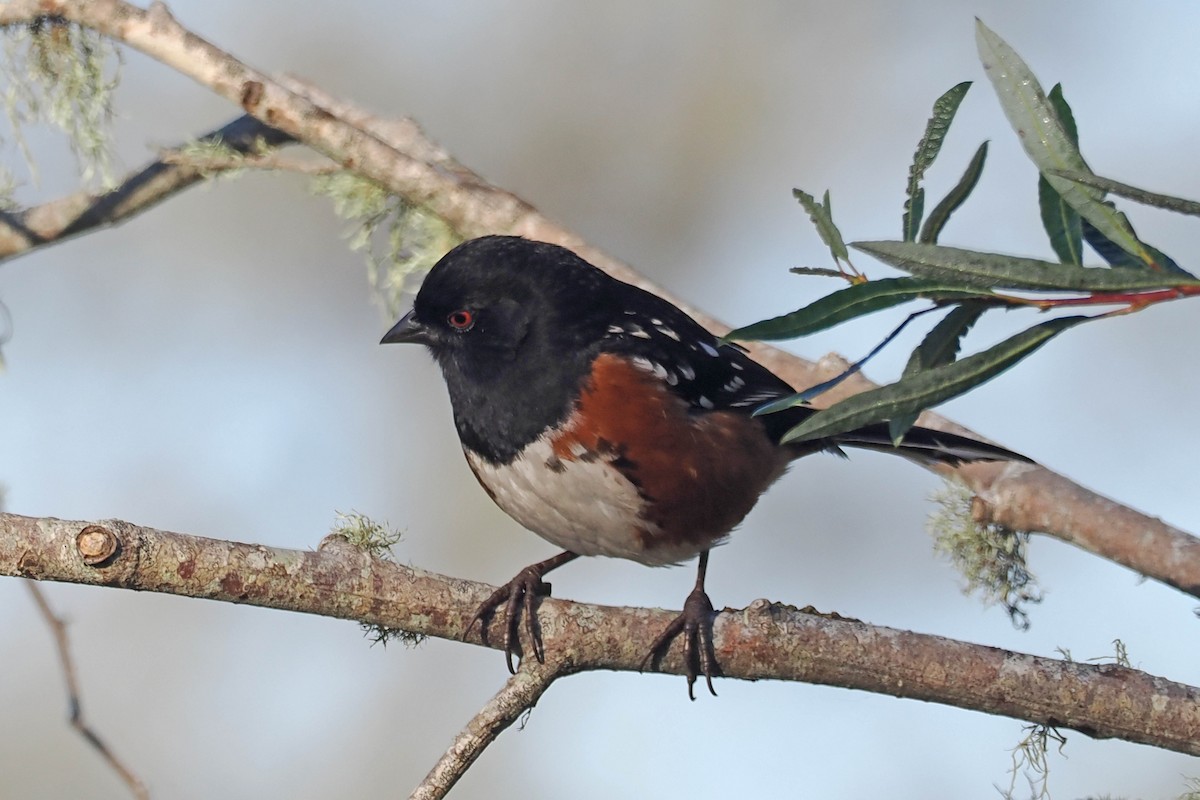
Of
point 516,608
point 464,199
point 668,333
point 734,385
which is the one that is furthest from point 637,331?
point 516,608

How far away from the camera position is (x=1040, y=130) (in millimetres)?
1301

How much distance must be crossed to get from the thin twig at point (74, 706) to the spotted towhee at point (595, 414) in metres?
0.65

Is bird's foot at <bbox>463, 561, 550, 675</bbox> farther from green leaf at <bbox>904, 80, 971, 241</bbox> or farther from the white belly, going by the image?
green leaf at <bbox>904, 80, 971, 241</bbox>

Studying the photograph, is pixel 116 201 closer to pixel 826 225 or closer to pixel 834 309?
pixel 826 225

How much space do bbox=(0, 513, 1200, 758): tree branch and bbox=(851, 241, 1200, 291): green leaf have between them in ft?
2.29

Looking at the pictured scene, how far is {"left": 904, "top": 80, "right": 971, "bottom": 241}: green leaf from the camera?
136cm

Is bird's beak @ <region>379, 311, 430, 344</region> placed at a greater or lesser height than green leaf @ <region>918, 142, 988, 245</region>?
greater

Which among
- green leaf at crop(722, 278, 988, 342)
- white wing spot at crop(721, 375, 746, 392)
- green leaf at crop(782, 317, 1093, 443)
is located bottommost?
green leaf at crop(782, 317, 1093, 443)

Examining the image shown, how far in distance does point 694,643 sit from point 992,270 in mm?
942

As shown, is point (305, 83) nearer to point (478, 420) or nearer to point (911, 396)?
point (478, 420)

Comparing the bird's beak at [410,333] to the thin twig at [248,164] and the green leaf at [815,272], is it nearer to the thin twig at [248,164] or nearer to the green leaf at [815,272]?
the thin twig at [248,164]

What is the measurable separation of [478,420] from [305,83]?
1.15 metres

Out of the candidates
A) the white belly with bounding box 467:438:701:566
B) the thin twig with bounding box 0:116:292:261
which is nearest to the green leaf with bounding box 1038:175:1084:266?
the white belly with bounding box 467:438:701:566

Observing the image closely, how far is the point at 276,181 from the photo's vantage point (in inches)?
175
